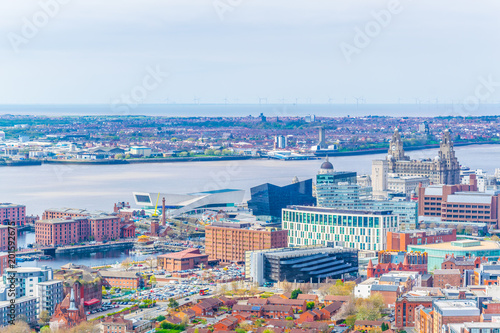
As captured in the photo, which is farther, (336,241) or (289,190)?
(289,190)

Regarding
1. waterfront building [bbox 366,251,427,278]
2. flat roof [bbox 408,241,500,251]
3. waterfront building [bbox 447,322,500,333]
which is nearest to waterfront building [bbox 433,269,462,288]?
waterfront building [bbox 366,251,427,278]

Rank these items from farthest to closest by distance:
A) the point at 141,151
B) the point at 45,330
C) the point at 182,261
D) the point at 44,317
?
the point at 141,151 < the point at 182,261 < the point at 44,317 < the point at 45,330

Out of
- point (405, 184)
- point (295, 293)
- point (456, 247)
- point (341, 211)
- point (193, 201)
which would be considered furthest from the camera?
point (405, 184)

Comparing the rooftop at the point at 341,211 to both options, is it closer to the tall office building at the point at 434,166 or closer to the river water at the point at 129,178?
the river water at the point at 129,178

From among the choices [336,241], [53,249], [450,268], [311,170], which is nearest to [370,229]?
[336,241]

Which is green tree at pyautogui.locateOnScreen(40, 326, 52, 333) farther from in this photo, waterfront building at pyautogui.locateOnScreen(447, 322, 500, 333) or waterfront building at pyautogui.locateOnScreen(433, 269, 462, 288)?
waterfront building at pyautogui.locateOnScreen(433, 269, 462, 288)

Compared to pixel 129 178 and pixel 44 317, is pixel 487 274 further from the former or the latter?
pixel 129 178

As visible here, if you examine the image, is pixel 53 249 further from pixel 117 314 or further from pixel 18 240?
pixel 117 314

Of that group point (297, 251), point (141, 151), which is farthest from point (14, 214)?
point (141, 151)
